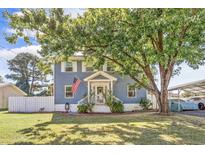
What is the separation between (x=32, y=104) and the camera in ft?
49.3

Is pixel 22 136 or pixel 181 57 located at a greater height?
pixel 181 57

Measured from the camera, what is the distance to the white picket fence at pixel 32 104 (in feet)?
49.2

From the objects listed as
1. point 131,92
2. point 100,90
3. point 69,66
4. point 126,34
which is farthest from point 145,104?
point 126,34

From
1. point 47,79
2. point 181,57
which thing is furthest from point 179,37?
point 47,79

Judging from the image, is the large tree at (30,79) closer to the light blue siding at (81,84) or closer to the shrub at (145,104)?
the light blue siding at (81,84)

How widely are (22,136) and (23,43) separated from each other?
520 centimetres

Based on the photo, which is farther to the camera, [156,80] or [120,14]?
[156,80]

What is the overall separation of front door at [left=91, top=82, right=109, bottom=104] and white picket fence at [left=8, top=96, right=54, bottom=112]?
7.02ft

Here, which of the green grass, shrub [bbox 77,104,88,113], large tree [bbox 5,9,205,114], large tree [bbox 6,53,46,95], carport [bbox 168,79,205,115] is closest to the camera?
the green grass

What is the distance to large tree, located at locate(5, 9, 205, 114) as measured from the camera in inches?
356

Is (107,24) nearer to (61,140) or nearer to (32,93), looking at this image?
(61,140)

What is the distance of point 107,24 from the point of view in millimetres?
9680

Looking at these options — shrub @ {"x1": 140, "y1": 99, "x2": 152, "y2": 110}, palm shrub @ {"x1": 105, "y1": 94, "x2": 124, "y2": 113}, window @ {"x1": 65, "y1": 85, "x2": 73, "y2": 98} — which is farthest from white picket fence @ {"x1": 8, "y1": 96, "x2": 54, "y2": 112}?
shrub @ {"x1": 140, "y1": 99, "x2": 152, "y2": 110}

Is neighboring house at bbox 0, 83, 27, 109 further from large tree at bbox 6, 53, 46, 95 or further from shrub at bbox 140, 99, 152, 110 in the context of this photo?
shrub at bbox 140, 99, 152, 110
